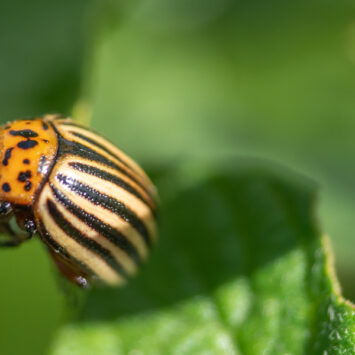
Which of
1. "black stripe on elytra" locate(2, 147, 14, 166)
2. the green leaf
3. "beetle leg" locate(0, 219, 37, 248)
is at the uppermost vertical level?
"black stripe on elytra" locate(2, 147, 14, 166)

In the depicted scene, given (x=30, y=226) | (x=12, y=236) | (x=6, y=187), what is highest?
(x=6, y=187)

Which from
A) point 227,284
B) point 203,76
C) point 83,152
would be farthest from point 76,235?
point 203,76

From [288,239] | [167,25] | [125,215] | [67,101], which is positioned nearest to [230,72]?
[167,25]

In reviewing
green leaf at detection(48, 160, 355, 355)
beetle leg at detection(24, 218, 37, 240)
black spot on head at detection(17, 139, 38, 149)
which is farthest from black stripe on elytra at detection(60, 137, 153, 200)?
green leaf at detection(48, 160, 355, 355)

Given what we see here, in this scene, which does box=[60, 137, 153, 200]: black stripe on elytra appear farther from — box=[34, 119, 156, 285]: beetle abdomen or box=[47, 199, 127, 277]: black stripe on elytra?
box=[47, 199, 127, 277]: black stripe on elytra

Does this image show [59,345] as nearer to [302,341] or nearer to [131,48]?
[302,341]

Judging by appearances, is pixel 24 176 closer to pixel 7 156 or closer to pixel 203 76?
pixel 7 156
